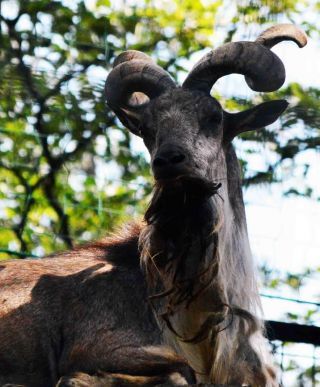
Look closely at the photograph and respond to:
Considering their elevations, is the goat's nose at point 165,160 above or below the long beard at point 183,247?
above

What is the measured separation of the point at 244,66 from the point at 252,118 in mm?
427

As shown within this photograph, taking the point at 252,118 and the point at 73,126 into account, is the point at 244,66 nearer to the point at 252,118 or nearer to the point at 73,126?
the point at 252,118

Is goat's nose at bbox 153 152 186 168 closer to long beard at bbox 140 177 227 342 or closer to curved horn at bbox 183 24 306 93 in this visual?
long beard at bbox 140 177 227 342

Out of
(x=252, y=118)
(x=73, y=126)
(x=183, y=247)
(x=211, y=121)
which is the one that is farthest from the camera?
(x=73, y=126)

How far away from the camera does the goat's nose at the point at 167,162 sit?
873cm

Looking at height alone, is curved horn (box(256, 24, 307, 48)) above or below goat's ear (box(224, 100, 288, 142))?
above

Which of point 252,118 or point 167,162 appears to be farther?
point 252,118

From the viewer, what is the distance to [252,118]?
998 centimetres

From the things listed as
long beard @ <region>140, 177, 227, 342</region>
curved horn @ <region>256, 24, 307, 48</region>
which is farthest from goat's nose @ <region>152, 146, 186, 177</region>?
curved horn @ <region>256, 24, 307, 48</region>

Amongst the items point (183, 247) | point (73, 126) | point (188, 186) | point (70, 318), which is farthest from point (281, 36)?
point (73, 126)

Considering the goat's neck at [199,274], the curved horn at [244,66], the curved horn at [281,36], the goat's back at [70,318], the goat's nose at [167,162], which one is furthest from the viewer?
the curved horn at [281,36]

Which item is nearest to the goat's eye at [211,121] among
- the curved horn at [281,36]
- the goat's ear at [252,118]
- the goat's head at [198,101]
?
the goat's head at [198,101]

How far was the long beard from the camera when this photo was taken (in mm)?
9133

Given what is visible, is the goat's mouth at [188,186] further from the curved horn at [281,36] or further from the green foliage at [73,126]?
the green foliage at [73,126]
